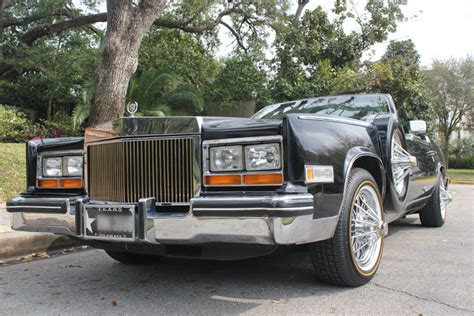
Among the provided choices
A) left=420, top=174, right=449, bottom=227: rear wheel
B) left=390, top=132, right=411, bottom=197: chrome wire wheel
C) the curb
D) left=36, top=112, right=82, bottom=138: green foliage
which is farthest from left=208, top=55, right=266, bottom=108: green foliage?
left=390, top=132, right=411, bottom=197: chrome wire wheel

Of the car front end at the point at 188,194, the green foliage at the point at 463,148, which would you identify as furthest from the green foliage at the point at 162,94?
the green foliage at the point at 463,148

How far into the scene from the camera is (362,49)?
17.6m

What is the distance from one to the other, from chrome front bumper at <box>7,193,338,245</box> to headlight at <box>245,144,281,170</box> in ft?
0.77

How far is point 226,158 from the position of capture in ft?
9.29

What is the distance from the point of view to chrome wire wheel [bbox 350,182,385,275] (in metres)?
3.30

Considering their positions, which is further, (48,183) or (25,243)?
(25,243)

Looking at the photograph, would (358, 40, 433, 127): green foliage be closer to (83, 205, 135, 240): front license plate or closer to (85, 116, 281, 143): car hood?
(85, 116, 281, 143): car hood

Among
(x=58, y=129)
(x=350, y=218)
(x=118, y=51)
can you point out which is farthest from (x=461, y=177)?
(x=350, y=218)

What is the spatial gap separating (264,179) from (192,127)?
1.92 ft

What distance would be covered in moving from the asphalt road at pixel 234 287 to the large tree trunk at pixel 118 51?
5015mm

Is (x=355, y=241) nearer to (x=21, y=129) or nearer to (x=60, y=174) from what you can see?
(x=60, y=174)

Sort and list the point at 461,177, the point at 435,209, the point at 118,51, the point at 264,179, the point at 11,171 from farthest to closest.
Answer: the point at 461,177 → the point at 118,51 → the point at 11,171 → the point at 435,209 → the point at 264,179

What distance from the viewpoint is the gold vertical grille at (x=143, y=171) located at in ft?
9.70

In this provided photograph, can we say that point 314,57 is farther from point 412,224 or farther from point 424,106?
point 412,224
